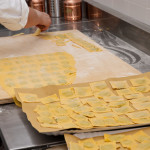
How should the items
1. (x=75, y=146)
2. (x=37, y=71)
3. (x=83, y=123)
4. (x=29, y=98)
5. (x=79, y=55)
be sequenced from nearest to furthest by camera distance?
(x=75, y=146)
(x=83, y=123)
(x=29, y=98)
(x=37, y=71)
(x=79, y=55)

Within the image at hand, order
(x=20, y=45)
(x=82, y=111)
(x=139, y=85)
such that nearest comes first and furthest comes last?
(x=82, y=111) < (x=139, y=85) < (x=20, y=45)

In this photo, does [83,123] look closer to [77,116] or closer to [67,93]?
[77,116]

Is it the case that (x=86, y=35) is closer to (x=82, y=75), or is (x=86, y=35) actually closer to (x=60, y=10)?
(x=60, y=10)

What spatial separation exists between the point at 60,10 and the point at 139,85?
153 centimetres

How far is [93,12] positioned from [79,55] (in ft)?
2.72

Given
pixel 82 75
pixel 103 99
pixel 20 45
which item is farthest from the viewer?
pixel 20 45

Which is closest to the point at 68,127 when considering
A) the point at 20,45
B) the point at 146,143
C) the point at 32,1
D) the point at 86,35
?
the point at 146,143

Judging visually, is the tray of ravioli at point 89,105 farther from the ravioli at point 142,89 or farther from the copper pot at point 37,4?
the copper pot at point 37,4

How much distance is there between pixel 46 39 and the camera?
2.23m

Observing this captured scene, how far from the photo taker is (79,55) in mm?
1938

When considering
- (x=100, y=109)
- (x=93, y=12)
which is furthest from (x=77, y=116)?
(x=93, y=12)

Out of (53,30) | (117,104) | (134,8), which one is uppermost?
(134,8)

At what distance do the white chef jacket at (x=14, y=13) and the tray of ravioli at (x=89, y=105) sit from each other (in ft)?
2.14

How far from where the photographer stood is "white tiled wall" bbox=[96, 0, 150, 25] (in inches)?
81.0
